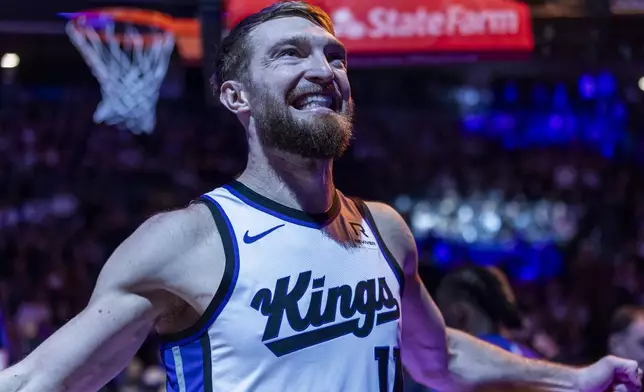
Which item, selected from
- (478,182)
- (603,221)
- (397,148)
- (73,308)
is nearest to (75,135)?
(73,308)

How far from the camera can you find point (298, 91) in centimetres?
231

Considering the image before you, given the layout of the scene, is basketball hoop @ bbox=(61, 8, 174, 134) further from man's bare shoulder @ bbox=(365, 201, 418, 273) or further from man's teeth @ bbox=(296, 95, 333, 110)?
man's teeth @ bbox=(296, 95, 333, 110)

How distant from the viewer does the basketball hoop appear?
5844mm

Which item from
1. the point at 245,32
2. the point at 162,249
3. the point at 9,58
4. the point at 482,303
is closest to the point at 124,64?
the point at 9,58

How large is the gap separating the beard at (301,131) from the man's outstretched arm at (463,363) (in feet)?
1.16

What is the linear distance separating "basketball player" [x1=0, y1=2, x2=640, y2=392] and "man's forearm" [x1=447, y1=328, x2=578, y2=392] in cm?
19

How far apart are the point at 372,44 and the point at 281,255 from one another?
159 inches

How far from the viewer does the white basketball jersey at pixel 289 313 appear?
7.01ft

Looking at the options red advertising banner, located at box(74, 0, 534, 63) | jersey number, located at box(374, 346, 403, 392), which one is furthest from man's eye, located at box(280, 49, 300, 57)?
red advertising banner, located at box(74, 0, 534, 63)

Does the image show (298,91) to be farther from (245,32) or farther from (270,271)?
(270,271)

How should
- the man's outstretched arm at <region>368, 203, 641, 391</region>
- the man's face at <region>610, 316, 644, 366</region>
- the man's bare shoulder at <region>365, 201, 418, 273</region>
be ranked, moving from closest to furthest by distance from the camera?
the man's bare shoulder at <region>365, 201, 418, 273</region>
the man's outstretched arm at <region>368, 203, 641, 391</region>
the man's face at <region>610, 316, 644, 366</region>

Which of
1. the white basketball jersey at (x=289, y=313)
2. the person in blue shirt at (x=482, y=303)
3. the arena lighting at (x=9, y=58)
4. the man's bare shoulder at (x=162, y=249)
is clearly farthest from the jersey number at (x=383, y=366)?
the arena lighting at (x=9, y=58)

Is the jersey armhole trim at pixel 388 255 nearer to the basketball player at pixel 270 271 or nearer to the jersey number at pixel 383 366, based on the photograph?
the basketball player at pixel 270 271

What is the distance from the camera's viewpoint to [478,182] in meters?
12.3
